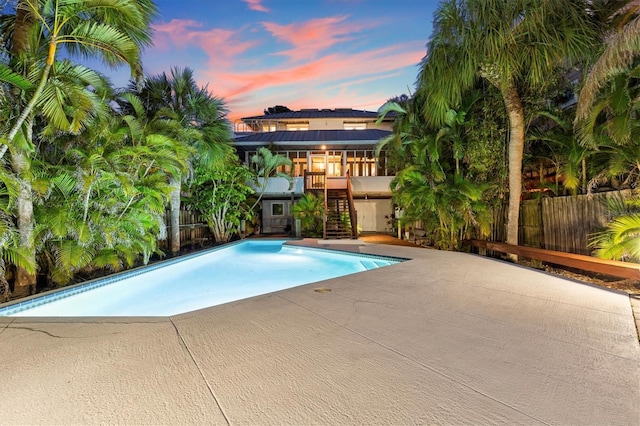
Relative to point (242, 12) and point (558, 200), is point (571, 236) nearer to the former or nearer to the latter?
point (558, 200)

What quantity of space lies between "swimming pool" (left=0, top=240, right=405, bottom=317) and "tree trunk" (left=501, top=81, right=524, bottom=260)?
10.5ft

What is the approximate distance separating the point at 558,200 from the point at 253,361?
8212 mm

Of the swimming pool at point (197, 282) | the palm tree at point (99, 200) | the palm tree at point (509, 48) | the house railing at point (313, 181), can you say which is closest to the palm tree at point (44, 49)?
the palm tree at point (99, 200)

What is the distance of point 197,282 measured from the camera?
752 cm

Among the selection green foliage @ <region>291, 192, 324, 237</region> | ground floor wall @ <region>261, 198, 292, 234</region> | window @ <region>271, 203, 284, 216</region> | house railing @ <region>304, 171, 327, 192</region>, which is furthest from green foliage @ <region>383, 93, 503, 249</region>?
window @ <region>271, 203, 284, 216</region>

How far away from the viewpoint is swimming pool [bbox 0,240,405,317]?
15.8ft

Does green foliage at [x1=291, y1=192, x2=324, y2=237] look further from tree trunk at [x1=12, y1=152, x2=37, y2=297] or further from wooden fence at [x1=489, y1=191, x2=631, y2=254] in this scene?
tree trunk at [x1=12, y1=152, x2=37, y2=297]

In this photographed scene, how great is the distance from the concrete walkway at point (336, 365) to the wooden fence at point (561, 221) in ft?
11.0

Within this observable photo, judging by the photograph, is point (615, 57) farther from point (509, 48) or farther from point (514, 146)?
point (514, 146)

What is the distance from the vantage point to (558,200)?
281 inches

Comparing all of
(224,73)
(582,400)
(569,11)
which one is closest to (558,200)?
(569,11)

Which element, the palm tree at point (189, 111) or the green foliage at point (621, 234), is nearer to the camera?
the green foliage at point (621, 234)

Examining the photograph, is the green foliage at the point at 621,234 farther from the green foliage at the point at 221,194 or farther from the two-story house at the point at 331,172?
the green foliage at the point at 221,194

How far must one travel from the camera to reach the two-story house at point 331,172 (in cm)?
1595
